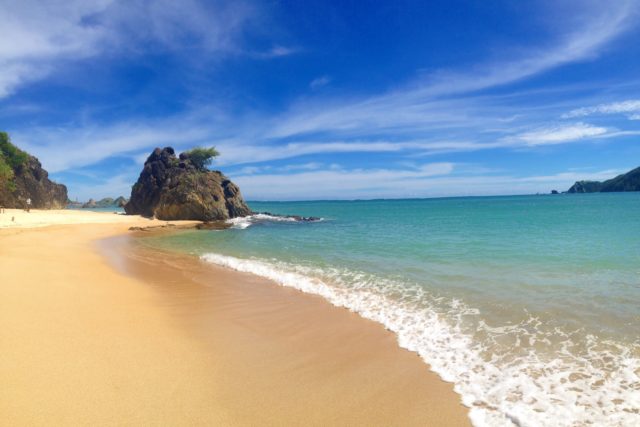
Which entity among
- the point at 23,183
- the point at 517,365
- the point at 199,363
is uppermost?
the point at 23,183

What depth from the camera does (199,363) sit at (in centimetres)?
555

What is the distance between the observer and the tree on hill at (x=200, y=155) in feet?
200

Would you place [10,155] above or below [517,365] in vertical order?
above

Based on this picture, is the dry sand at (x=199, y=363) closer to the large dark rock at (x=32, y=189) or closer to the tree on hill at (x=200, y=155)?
the tree on hill at (x=200, y=155)

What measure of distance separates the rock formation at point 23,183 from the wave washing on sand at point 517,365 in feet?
207

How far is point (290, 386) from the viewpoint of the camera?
16.3 feet

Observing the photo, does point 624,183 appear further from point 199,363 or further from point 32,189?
point 32,189

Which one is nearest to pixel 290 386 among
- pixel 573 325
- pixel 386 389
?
pixel 386 389

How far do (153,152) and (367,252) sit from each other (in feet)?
193

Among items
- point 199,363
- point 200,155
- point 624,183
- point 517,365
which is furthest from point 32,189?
point 624,183

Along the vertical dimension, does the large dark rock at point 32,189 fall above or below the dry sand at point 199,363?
above

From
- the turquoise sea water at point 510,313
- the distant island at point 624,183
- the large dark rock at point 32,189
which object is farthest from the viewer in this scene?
the distant island at point 624,183

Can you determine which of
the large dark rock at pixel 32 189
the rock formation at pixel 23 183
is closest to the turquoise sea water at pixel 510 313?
the rock formation at pixel 23 183

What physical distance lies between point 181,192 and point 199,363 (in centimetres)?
4584
